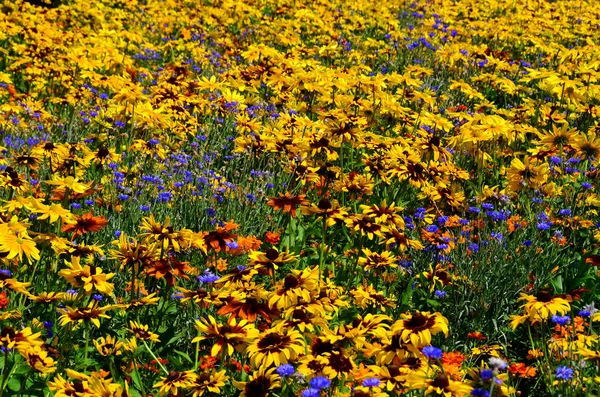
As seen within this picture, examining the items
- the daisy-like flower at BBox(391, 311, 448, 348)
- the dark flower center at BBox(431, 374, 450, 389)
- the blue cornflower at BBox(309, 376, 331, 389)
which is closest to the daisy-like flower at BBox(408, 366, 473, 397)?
the dark flower center at BBox(431, 374, 450, 389)

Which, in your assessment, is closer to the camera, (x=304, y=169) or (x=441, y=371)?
(x=441, y=371)

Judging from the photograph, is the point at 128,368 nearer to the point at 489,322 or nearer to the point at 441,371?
the point at 441,371

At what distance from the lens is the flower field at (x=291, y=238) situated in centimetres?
248

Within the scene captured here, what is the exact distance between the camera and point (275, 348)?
7.62 feet

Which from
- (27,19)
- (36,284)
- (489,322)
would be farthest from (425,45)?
(36,284)

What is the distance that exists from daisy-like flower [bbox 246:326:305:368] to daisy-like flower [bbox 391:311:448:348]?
32 centimetres

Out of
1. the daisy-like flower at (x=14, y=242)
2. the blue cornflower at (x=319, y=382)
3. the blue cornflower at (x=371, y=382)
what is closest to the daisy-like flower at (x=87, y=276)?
the daisy-like flower at (x=14, y=242)

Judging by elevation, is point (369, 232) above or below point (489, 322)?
above

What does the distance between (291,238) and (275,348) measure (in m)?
2.12

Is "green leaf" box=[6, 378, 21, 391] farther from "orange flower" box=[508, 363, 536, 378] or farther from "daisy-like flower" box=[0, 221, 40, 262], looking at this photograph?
"orange flower" box=[508, 363, 536, 378]

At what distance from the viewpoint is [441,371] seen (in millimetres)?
2316

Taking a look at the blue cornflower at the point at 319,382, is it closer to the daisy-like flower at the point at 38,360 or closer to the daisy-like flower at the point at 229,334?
the daisy-like flower at the point at 229,334

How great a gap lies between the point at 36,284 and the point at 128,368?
86cm

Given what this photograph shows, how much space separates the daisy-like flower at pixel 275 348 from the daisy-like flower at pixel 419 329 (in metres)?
0.32
